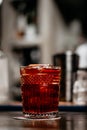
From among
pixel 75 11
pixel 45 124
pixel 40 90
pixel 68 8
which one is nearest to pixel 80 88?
pixel 40 90

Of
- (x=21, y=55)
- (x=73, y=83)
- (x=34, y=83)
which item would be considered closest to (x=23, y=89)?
(x=34, y=83)

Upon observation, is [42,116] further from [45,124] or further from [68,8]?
[68,8]

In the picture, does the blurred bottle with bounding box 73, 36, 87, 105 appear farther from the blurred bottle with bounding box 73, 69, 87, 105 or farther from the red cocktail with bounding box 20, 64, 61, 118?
the red cocktail with bounding box 20, 64, 61, 118

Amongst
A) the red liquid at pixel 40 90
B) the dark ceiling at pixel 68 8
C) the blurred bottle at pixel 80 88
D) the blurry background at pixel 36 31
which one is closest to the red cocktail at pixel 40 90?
the red liquid at pixel 40 90

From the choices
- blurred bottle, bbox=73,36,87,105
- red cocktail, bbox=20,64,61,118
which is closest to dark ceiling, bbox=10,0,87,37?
blurred bottle, bbox=73,36,87,105

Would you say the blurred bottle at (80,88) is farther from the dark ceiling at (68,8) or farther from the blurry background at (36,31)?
the dark ceiling at (68,8)
